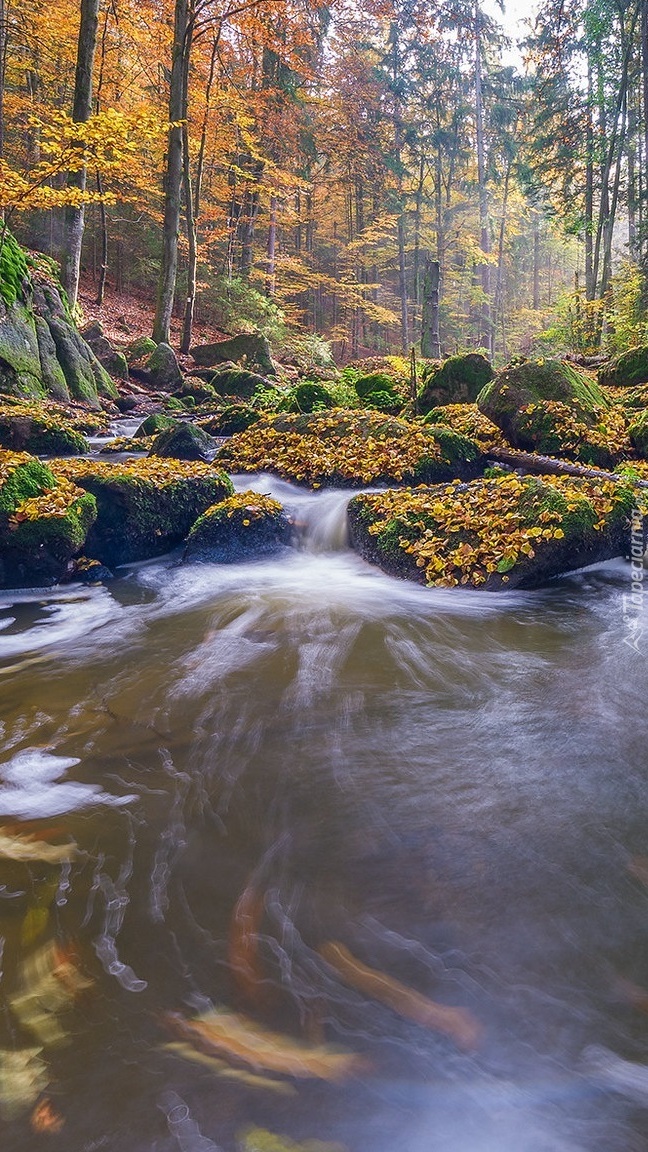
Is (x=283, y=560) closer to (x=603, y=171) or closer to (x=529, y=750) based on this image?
(x=529, y=750)

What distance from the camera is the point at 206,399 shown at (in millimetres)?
14234

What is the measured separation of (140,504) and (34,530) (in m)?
1.23

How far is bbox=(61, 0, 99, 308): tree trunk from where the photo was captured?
12220 millimetres

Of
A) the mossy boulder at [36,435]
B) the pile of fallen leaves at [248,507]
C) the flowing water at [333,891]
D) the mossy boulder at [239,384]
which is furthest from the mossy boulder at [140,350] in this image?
the flowing water at [333,891]

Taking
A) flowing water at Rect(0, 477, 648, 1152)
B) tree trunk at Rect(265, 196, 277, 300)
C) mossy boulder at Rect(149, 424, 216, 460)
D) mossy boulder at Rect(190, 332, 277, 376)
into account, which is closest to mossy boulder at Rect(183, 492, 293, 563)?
mossy boulder at Rect(149, 424, 216, 460)

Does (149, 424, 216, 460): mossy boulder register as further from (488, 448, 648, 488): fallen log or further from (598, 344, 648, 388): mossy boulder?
(598, 344, 648, 388): mossy boulder

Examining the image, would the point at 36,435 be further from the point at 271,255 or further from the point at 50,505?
the point at 271,255

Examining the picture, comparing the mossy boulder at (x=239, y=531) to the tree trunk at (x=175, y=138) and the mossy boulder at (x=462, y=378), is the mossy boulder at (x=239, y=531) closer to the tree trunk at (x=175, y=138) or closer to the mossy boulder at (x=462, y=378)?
the mossy boulder at (x=462, y=378)

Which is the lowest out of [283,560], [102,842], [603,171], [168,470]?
[102,842]

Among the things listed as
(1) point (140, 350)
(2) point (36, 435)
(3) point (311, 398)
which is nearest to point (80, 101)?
(1) point (140, 350)

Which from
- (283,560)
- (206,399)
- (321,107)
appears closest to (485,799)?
(283,560)

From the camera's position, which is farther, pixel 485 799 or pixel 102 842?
pixel 485 799

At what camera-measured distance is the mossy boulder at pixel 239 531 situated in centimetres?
654

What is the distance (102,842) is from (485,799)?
58.2 inches
